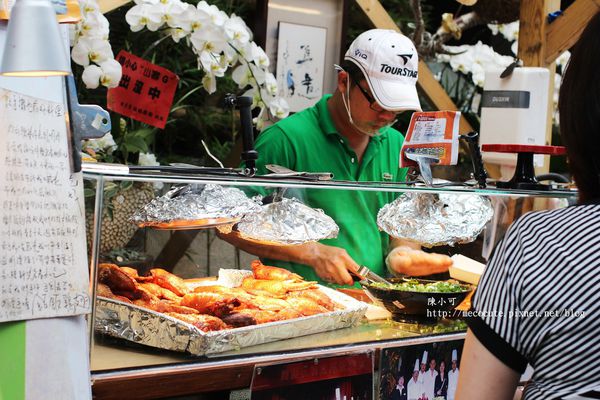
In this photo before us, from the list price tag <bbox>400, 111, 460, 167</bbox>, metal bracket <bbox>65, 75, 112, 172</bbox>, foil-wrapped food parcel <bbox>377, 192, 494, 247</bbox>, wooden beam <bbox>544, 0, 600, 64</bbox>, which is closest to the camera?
metal bracket <bbox>65, 75, 112, 172</bbox>

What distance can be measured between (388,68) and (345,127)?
300 mm

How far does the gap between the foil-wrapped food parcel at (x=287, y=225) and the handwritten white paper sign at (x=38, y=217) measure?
1.66ft

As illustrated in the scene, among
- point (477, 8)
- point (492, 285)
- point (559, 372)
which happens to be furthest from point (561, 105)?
point (477, 8)

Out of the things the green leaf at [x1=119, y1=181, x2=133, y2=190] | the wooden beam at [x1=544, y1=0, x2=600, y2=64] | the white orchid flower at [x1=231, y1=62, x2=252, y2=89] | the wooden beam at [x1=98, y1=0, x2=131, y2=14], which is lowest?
the green leaf at [x1=119, y1=181, x2=133, y2=190]

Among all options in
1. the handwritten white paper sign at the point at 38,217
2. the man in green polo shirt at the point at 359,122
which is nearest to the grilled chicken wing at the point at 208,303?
the handwritten white paper sign at the point at 38,217

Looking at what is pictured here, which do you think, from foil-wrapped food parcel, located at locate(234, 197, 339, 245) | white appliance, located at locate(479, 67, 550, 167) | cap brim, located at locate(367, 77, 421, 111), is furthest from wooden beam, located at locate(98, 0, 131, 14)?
white appliance, located at locate(479, 67, 550, 167)

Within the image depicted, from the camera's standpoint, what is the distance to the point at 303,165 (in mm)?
3264

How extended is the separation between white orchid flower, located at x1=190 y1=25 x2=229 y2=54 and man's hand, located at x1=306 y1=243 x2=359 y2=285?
1.12m

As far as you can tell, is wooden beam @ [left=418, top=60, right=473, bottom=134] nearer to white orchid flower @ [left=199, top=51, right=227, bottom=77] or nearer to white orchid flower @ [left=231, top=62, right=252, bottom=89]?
white orchid flower @ [left=231, top=62, right=252, bottom=89]

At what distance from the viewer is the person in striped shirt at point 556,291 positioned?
4.36ft

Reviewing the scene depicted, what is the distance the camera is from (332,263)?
2.39 m

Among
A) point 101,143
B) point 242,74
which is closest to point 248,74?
point 242,74

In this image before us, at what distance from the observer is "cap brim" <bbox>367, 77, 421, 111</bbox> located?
10.5 ft

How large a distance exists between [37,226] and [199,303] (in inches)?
21.6
